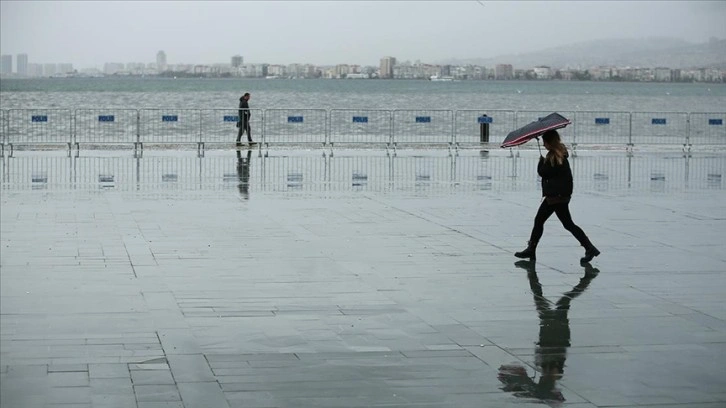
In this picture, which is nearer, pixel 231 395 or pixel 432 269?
pixel 231 395

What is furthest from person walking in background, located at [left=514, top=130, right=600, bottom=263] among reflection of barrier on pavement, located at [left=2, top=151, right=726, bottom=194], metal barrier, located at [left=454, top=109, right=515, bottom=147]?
metal barrier, located at [left=454, top=109, right=515, bottom=147]

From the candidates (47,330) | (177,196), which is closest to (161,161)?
(177,196)

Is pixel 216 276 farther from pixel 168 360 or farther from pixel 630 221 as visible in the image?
pixel 630 221

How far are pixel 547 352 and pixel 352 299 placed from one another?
103 inches

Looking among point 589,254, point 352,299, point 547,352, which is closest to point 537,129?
point 589,254

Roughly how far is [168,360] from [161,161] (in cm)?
2134

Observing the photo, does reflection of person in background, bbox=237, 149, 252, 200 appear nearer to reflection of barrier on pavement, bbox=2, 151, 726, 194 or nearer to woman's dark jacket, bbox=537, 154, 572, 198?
reflection of barrier on pavement, bbox=2, 151, 726, 194

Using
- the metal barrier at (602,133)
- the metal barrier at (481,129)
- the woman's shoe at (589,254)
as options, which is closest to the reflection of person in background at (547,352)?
the woman's shoe at (589,254)

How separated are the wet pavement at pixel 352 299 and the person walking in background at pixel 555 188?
0.23 meters

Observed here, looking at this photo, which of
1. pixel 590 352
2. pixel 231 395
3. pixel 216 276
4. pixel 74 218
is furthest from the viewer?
pixel 74 218

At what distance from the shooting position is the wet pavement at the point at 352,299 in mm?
8461

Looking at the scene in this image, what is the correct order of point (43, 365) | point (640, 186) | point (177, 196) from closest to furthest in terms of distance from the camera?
1. point (43, 365)
2. point (177, 196)
3. point (640, 186)

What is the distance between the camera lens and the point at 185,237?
15.9 metres

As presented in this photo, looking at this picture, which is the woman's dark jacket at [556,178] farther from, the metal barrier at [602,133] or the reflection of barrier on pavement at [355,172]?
the metal barrier at [602,133]
